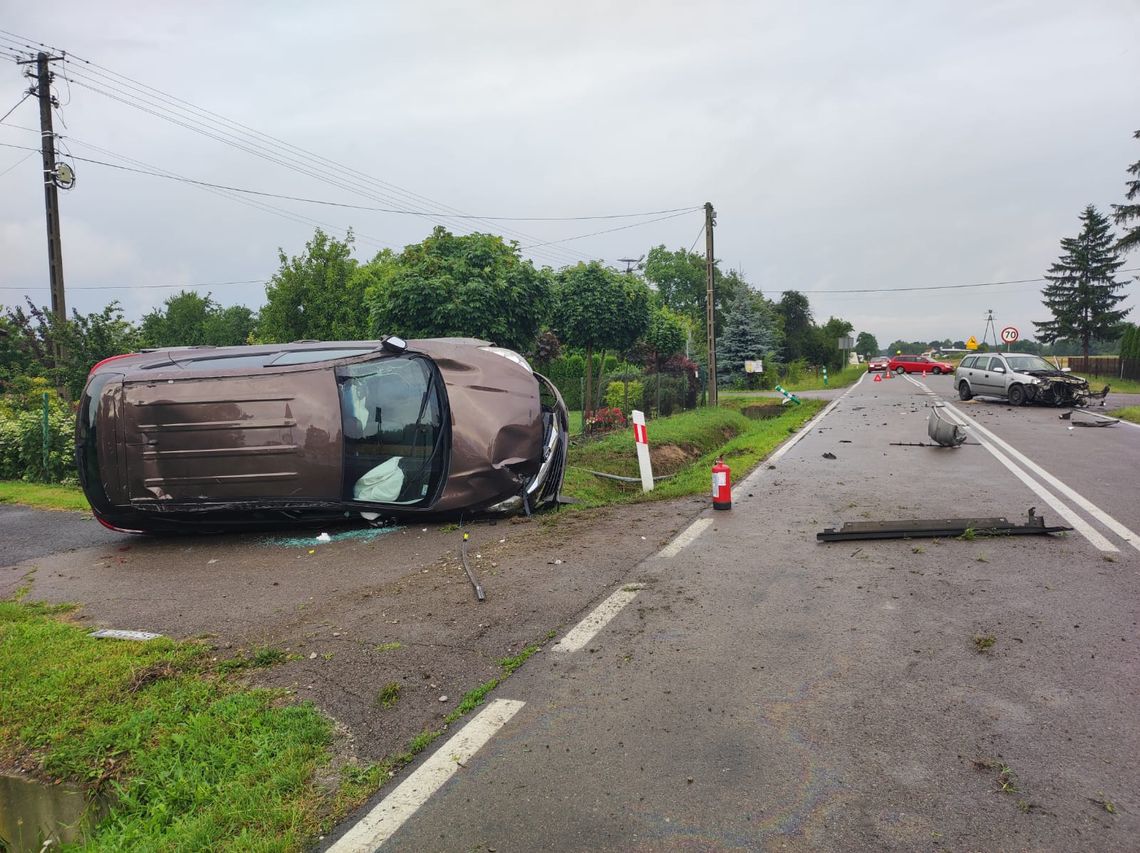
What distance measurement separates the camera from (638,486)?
12000 millimetres

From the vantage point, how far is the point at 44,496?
11469 mm

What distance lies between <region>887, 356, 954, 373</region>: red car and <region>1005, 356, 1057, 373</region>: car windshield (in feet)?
100

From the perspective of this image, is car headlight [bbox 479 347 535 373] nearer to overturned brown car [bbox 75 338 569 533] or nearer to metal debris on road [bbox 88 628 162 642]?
overturned brown car [bbox 75 338 569 533]

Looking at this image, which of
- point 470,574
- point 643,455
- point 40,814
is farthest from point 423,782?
point 643,455

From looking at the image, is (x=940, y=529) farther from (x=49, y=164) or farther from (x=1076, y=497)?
(x=49, y=164)

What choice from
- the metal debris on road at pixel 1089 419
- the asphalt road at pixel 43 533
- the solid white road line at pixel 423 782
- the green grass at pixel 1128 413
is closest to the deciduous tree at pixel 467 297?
the asphalt road at pixel 43 533

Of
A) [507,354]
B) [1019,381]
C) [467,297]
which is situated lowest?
[1019,381]

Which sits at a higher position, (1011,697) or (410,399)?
(410,399)

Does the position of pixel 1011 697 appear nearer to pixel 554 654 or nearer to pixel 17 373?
pixel 554 654

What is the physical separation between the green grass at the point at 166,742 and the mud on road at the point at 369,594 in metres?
0.25

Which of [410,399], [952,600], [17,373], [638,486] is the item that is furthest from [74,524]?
[17,373]

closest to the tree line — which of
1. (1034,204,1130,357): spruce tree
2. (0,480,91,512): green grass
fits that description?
(0,480,91,512): green grass

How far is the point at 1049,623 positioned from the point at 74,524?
1056cm

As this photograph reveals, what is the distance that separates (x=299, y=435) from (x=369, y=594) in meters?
2.54
